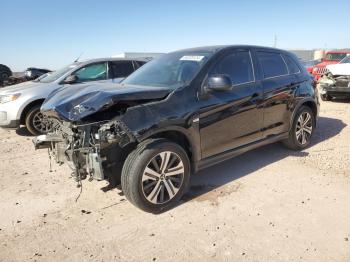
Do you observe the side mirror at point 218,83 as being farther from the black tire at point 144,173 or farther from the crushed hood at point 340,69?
the crushed hood at point 340,69

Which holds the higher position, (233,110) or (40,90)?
(40,90)

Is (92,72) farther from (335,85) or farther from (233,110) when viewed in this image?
(335,85)

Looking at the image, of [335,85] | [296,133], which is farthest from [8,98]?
[335,85]

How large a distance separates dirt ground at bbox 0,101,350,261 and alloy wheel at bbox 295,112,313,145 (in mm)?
483

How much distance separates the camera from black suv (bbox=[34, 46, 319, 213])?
3.47 m

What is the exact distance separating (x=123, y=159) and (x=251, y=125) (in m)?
1.97

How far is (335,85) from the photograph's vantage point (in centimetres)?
1031

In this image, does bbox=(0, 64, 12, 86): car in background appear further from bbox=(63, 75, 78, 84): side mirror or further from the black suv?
the black suv

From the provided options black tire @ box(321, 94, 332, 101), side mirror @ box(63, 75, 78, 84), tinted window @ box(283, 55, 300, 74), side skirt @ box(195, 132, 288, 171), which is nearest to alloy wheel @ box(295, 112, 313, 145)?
side skirt @ box(195, 132, 288, 171)

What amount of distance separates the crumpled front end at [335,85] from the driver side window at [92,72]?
7.02m

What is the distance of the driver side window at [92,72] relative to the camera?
25.4 ft

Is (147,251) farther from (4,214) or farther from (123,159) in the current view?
(4,214)

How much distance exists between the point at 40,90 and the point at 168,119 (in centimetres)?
469

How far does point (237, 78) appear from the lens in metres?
4.52
